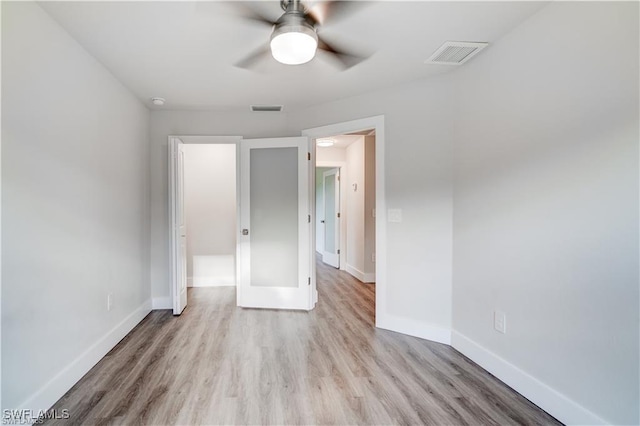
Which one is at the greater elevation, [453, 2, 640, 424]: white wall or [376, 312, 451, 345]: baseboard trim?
[453, 2, 640, 424]: white wall

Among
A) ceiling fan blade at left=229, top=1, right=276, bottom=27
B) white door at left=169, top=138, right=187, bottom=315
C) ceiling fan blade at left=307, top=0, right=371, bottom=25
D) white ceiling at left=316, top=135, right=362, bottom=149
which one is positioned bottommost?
white door at left=169, top=138, right=187, bottom=315

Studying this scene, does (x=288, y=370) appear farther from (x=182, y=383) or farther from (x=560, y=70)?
(x=560, y=70)

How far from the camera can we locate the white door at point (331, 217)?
5938mm

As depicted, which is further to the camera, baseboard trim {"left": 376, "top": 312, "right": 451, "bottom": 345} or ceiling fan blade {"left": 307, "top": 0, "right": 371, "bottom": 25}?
baseboard trim {"left": 376, "top": 312, "right": 451, "bottom": 345}

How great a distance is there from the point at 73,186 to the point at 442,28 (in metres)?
2.72

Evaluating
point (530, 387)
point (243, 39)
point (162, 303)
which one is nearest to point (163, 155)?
point (162, 303)

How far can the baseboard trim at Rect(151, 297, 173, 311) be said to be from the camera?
346cm

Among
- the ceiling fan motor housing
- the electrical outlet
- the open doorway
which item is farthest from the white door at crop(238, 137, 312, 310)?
the electrical outlet

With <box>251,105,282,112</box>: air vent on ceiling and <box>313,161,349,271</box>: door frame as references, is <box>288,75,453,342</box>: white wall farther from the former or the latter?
<box>313,161,349,271</box>: door frame

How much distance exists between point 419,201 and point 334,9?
1707 mm

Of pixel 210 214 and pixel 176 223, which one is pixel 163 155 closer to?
pixel 176 223

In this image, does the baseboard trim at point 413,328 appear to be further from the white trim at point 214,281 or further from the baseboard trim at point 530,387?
the white trim at point 214,281

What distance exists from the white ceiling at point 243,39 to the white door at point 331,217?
328 centimetres

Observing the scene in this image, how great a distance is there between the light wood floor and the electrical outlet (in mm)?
354
